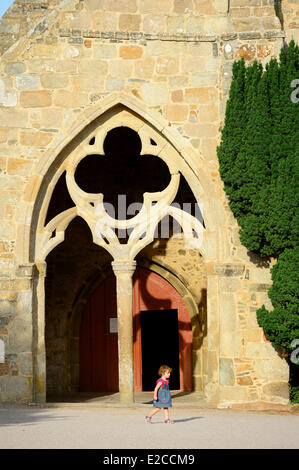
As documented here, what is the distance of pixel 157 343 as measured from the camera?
52.2ft

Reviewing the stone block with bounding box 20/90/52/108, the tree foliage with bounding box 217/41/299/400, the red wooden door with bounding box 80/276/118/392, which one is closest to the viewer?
the tree foliage with bounding box 217/41/299/400

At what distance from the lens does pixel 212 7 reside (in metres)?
12.6

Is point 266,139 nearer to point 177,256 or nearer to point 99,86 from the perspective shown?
point 99,86

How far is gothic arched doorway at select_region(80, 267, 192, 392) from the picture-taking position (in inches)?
600

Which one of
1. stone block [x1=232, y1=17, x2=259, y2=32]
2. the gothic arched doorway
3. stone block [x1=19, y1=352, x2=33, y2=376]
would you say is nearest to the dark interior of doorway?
the gothic arched doorway

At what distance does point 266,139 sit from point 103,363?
17.2ft

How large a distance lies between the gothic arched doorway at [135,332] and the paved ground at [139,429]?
3.20m

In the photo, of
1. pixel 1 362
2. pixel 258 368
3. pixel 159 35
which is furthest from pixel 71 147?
pixel 258 368

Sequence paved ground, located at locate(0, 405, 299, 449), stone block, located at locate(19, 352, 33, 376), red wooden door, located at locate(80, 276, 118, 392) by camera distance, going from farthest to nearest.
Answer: red wooden door, located at locate(80, 276, 118, 392)
stone block, located at locate(19, 352, 33, 376)
paved ground, located at locate(0, 405, 299, 449)

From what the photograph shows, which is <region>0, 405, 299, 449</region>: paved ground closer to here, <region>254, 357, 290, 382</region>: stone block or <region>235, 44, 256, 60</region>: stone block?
<region>254, 357, 290, 382</region>: stone block

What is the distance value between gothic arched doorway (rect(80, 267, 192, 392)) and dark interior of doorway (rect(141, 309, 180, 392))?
2 cm

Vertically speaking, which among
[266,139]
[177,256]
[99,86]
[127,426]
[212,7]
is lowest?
[127,426]

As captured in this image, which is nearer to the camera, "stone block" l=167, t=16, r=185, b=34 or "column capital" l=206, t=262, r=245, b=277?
"column capital" l=206, t=262, r=245, b=277

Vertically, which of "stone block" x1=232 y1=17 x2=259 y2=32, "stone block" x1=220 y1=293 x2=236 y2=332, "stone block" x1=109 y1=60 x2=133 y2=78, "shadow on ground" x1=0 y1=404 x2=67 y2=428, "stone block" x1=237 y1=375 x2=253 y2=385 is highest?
"stone block" x1=232 y1=17 x2=259 y2=32
